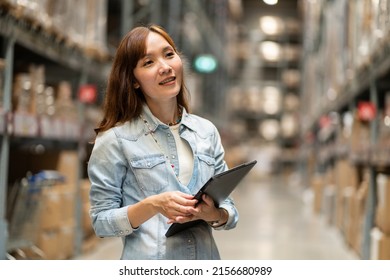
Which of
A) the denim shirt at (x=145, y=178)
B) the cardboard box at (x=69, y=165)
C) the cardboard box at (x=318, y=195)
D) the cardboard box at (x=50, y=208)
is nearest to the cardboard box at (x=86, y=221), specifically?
the cardboard box at (x=69, y=165)

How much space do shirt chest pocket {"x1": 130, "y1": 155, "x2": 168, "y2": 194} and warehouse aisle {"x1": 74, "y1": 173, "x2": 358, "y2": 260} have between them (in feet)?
1.46

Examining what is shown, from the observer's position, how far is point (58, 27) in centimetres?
358

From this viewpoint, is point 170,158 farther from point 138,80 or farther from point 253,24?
point 253,24

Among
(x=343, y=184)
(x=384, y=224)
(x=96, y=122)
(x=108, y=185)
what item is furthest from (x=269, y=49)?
(x=108, y=185)

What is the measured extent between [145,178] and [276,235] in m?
3.65

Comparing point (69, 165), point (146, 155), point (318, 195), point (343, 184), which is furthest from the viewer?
point (318, 195)

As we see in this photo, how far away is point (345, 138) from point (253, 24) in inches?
114

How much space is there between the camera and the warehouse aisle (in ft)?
10.8

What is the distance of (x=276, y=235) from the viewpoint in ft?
16.2

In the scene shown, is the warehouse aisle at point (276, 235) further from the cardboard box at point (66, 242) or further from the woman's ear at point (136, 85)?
the woman's ear at point (136, 85)

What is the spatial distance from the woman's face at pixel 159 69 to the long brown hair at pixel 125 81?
13mm

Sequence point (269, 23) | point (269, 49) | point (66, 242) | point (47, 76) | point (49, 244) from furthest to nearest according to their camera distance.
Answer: point (269, 49) → point (47, 76) → point (66, 242) → point (49, 244) → point (269, 23)

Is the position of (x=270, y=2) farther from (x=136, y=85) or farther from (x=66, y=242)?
(x=66, y=242)
